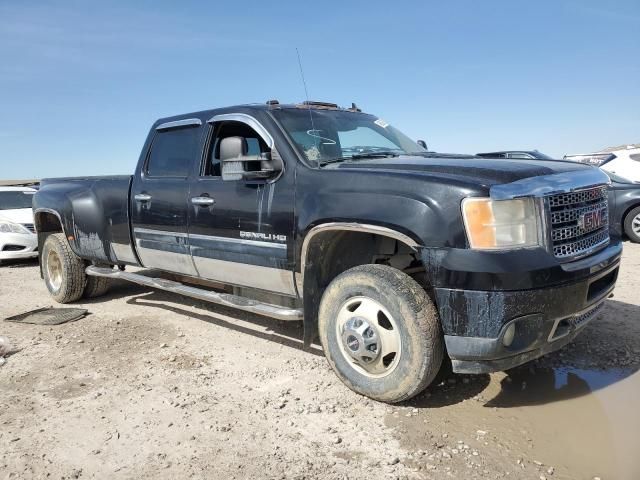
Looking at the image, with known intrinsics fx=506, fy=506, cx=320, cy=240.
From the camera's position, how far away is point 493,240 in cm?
277

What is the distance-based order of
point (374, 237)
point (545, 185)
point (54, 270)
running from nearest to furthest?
point (545, 185) < point (374, 237) < point (54, 270)

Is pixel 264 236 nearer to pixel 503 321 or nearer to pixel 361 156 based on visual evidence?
pixel 361 156

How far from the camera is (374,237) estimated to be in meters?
3.58

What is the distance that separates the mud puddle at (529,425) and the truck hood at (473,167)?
1.44 m

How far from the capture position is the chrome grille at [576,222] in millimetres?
2930

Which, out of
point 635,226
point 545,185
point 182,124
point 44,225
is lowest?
point 635,226

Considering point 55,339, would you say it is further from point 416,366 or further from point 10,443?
point 416,366

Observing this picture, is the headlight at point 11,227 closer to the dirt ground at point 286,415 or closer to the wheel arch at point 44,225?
the wheel arch at point 44,225

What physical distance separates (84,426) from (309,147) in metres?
2.45

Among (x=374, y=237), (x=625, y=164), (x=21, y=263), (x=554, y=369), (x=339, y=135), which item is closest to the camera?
(x=374, y=237)

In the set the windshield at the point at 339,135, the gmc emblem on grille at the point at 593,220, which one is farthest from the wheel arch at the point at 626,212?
the gmc emblem on grille at the point at 593,220

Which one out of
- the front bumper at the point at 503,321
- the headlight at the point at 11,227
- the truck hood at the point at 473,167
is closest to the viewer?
the front bumper at the point at 503,321

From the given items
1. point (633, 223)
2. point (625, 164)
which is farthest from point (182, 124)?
point (625, 164)

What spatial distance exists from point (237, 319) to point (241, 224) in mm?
1646
